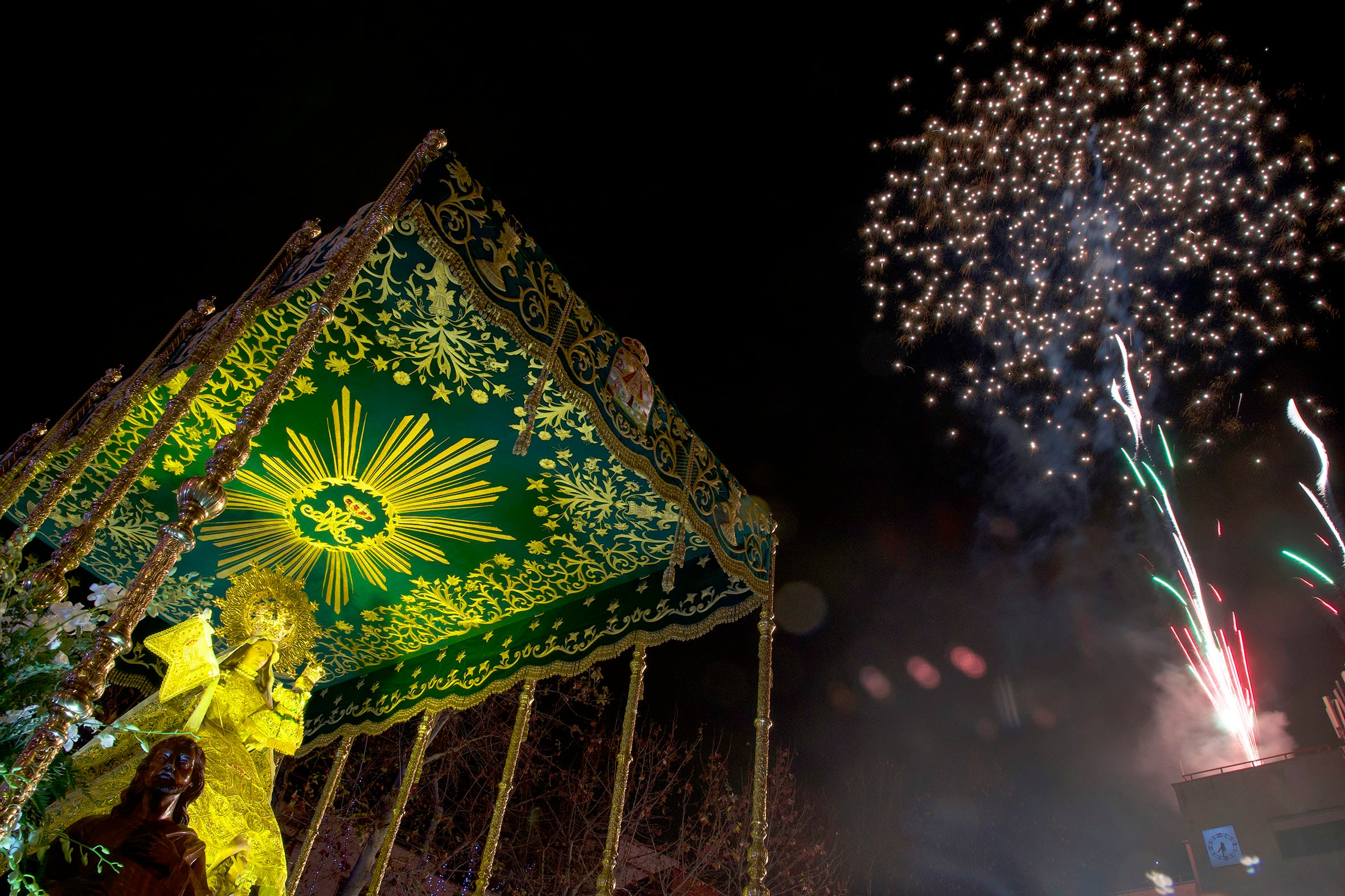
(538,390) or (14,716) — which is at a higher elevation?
(538,390)

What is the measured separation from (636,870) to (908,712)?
278 inches

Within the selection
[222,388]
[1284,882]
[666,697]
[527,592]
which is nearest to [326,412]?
[222,388]

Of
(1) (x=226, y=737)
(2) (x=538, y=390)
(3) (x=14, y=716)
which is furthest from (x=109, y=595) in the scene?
(2) (x=538, y=390)

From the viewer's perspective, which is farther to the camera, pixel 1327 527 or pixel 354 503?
pixel 1327 527

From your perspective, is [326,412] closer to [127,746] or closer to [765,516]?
[127,746]

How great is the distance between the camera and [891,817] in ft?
62.1

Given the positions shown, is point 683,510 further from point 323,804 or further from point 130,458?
point 323,804

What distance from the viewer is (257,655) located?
5.07 metres

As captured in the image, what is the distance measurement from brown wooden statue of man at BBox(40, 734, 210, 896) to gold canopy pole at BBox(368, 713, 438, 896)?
107 inches

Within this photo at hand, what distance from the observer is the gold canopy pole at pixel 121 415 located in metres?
3.30

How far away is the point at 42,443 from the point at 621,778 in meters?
4.39

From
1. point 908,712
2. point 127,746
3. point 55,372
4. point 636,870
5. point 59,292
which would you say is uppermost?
point 908,712

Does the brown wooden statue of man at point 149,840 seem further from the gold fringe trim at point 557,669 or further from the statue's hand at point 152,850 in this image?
the gold fringe trim at point 557,669

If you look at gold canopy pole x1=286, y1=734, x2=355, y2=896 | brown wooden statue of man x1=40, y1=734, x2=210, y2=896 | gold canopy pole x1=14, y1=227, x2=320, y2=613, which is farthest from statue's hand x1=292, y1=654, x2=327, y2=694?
gold canopy pole x1=14, y1=227, x2=320, y2=613
